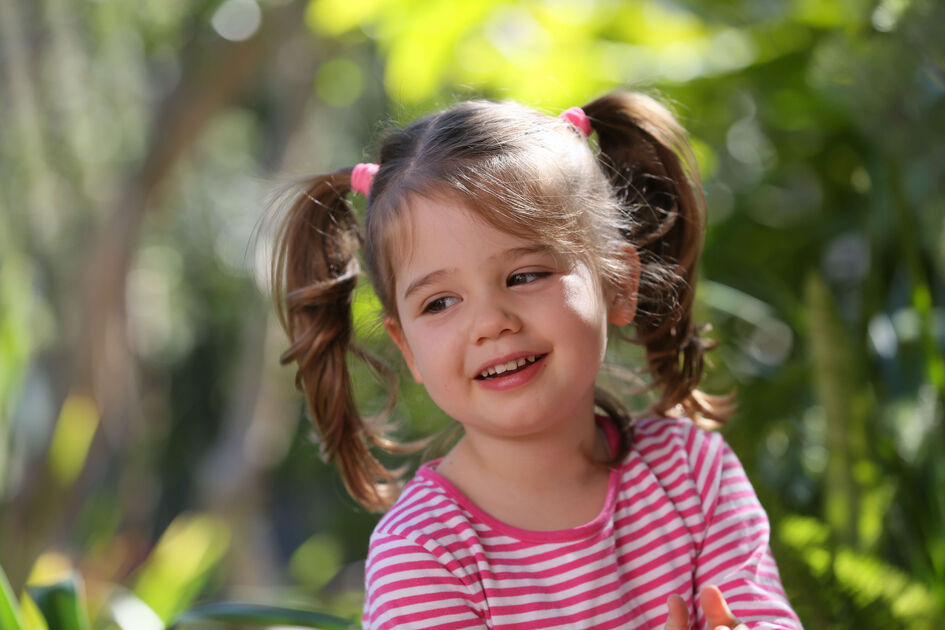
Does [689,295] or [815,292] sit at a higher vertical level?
[689,295]

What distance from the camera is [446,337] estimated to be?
0.91m

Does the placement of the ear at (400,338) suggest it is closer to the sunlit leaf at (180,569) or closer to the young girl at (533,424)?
the young girl at (533,424)

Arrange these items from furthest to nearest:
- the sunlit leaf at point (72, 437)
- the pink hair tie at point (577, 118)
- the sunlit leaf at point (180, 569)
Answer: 1. the sunlit leaf at point (72, 437)
2. the sunlit leaf at point (180, 569)
3. the pink hair tie at point (577, 118)

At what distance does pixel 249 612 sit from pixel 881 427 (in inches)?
39.1

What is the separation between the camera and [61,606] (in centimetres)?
111

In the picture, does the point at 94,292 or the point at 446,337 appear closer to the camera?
the point at 446,337

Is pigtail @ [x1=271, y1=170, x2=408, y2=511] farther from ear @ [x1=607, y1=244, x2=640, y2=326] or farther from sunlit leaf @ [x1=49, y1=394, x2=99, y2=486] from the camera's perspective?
sunlit leaf @ [x1=49, y1=394, x2=99, y2=486]

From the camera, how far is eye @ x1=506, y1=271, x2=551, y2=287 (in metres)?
0.92

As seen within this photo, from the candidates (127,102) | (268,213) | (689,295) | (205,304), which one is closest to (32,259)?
(127,102)

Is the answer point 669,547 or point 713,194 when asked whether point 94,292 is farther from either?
point 669,547

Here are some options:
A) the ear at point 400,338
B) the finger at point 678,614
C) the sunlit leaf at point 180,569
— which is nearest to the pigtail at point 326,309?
the ear at point 400,338

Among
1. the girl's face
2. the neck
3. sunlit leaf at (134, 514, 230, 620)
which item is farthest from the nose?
sunlit leaf at (134, 514, 230, 620)

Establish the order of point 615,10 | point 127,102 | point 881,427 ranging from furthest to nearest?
point 127,102 → point 615,10 → point 881,427

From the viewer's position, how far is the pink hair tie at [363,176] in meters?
1.06
